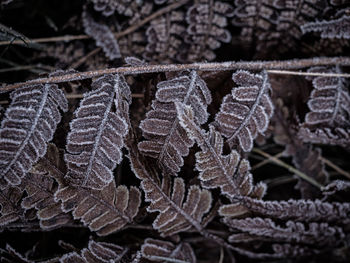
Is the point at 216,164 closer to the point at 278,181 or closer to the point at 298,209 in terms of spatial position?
the point at 298,209

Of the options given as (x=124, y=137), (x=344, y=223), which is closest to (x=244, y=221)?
(x=344, y=223)

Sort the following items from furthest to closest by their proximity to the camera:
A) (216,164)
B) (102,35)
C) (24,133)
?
(102,35) < (216,164) < (24,133)

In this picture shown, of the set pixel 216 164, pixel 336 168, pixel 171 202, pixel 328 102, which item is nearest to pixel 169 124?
pixel 216 164

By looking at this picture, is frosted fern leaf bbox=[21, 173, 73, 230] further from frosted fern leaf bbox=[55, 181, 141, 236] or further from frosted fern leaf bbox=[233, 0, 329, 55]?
frosted fern leaf bbox=[233, 0, 329, 55]

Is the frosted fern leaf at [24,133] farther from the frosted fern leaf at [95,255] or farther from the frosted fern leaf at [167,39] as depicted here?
the frosted fern leaf at [167,39]

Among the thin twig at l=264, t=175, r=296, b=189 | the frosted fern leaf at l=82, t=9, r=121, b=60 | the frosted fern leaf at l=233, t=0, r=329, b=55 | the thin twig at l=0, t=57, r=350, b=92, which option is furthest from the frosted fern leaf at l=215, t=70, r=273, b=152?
the frosted fern leaf at l=82, t=9, r=121, b=60

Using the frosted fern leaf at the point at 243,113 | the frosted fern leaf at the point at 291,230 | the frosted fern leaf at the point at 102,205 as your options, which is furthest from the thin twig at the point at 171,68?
the frosted fern leaf at the point at 291,230
